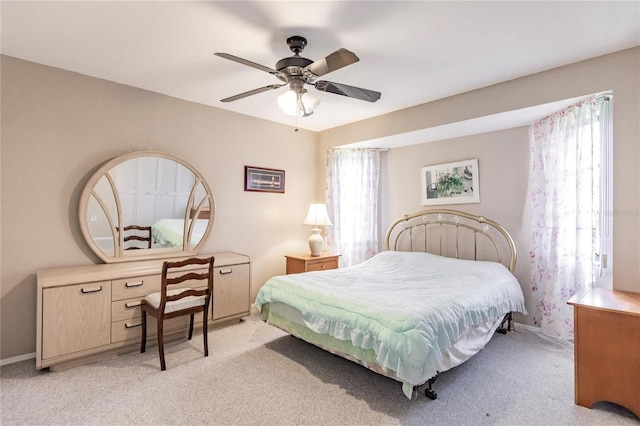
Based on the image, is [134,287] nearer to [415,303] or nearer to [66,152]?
[66,152]

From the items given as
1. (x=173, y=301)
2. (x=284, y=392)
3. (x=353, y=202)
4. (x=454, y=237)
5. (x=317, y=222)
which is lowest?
(x=284, y=392)

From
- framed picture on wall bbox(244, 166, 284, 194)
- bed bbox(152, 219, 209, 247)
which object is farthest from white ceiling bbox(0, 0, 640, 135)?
bed bbox(152, 219, 209, 247)

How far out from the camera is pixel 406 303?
226cm

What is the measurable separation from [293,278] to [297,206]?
6.42 ft

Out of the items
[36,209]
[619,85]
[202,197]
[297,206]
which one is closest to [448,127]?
[619,85]

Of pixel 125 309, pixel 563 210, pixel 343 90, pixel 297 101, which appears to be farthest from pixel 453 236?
pixel 125 309

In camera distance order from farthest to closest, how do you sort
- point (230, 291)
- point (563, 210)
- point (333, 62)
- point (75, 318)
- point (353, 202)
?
point (353, 202) → point (230, 291) → point (563, 210) → point (75, 318) → point (333, 62)

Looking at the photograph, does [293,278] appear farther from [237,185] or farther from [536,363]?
[536,363]

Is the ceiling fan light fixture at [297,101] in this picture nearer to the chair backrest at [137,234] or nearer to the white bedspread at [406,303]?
the white bedspread at [406,303]

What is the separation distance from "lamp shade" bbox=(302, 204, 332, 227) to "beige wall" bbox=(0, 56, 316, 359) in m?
0.94

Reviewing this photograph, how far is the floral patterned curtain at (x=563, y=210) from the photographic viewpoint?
9.34 ft

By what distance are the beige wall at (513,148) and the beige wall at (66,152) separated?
1701 millimetres

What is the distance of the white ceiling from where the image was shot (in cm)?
202

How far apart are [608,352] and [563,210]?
4.73ft
